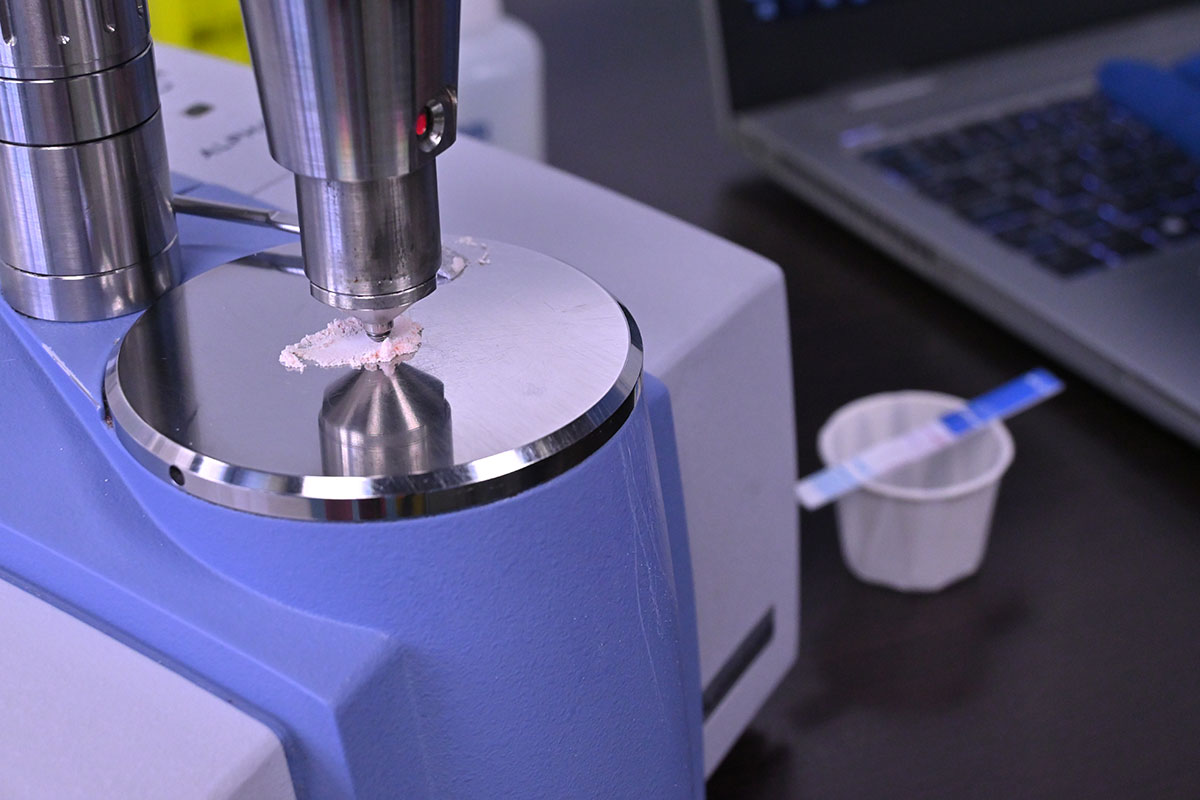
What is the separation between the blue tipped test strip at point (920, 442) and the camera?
50 centimetres

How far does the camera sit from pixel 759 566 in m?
0.43

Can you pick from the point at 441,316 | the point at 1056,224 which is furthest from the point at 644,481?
the point at 1056,224

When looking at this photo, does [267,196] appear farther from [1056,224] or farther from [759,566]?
[1056,224]

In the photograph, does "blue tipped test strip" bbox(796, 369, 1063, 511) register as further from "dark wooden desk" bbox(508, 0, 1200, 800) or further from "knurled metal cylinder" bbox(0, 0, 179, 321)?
"knurled metal cylinder" bbox(0, 0, 179, 321)

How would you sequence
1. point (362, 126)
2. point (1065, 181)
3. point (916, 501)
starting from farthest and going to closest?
point (1065, 181)
point (916, 501)
point (362, 126)

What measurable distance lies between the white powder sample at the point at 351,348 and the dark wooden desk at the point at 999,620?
0.22 metres

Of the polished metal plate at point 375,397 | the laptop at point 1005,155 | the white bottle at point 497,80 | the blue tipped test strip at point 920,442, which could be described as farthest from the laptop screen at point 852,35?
the polished metal plate at point 375,397

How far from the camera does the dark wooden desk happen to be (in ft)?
1.44

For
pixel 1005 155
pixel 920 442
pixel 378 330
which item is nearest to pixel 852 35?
pixel 1005 155

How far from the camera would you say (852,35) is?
79 cm

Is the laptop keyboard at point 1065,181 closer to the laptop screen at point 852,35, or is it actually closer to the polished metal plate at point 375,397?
the laptop screen at point 852,35

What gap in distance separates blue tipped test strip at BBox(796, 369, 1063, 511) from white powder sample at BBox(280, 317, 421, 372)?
240 mm

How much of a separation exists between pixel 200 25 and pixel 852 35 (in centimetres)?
39

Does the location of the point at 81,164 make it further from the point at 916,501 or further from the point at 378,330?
the point at 916,501
